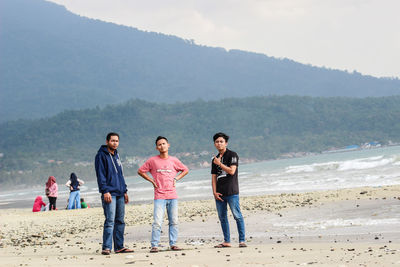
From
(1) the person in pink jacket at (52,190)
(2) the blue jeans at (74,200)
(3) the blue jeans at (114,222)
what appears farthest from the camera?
(2) the blue jeans at (74,200)

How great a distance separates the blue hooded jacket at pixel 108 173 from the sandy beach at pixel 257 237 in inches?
38.6

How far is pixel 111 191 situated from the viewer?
8.91 m

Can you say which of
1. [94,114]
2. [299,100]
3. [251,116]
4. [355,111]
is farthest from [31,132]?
[355,111]

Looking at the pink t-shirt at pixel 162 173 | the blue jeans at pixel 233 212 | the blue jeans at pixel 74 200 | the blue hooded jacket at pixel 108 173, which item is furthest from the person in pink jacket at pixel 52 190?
the blue jeans at pixel 233 212

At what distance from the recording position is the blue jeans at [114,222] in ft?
29.3

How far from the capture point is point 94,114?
190125mm

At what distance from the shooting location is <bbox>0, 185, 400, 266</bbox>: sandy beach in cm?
792

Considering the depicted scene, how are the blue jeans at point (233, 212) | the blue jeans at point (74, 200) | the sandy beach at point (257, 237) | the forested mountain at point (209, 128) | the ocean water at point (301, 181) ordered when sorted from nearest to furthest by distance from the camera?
1. the sandy beach at point (257, 237)
2. the blue jeans at point (233, 212)
3. the blue jeans at point (74, 200)
4. the ocean water at point (301, 181)
5. the forested mountain at point (209, 128)

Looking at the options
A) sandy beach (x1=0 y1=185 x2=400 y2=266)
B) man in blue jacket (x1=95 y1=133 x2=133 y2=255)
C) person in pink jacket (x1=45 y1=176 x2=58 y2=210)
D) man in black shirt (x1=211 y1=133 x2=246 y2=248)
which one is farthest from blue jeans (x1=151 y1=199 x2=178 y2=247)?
person in pink jacket (x1=45 y1=176 x2=58 y2=210)

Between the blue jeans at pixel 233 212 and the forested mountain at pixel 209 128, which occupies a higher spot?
the forested mountain at pixel 209 128

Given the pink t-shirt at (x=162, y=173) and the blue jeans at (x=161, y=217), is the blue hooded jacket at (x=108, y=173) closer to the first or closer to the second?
the pink t-shirt at (x=162, y=173)

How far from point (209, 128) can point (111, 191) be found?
177m

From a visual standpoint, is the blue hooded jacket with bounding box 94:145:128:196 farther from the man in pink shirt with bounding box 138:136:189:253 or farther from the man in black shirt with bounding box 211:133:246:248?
the man in black shirt with bounding box 211:133:246:248

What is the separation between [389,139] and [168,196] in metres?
166
